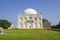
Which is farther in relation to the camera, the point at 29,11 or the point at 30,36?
the point at 29,11

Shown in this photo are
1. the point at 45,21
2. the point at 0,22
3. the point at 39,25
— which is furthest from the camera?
the point at 45,21

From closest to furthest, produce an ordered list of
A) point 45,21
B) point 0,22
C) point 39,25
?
point 39,25 < point 0,22 < point 45,21

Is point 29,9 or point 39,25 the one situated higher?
point 29,9

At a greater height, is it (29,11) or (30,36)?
(29,11)

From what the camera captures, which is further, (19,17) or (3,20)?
(3,20)

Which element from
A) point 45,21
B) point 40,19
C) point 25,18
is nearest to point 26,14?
point 25,18

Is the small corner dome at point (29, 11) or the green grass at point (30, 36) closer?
the green grass at point (30, 36)

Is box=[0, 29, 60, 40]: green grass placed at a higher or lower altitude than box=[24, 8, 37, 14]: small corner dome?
lower

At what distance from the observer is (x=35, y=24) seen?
345 ft

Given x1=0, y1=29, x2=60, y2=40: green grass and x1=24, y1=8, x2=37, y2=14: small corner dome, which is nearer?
x1=0, y1=29, x2=60, y2=40: green grass

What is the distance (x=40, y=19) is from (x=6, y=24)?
2517 cm

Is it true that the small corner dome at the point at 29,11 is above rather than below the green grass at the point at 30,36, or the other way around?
above

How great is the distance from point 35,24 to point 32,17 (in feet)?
16.1

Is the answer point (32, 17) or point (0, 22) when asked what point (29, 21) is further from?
point (0, 22)
